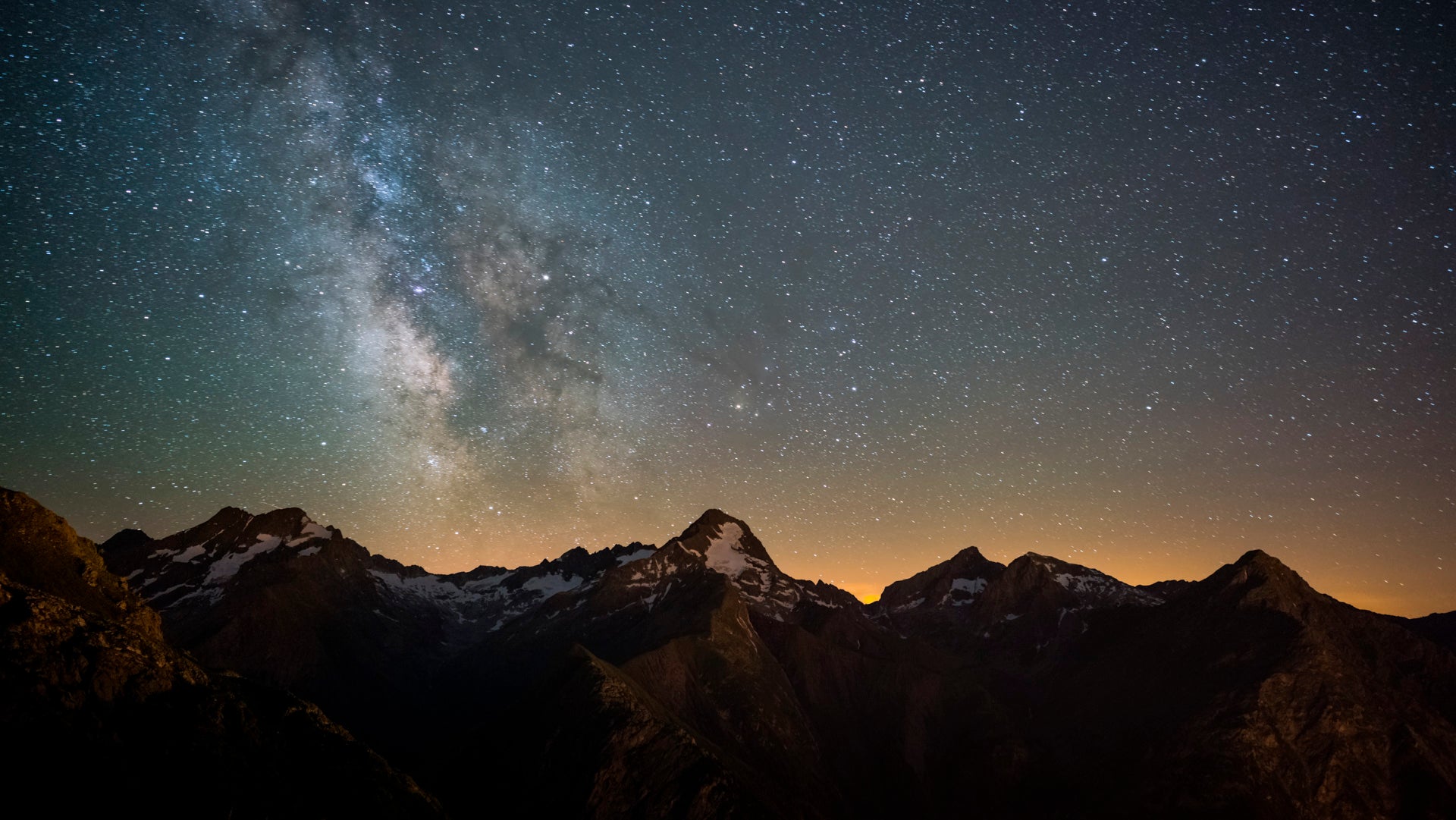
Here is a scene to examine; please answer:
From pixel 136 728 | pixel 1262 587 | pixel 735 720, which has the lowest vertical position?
pixel 735 720

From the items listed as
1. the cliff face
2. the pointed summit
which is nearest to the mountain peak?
the pointed summit

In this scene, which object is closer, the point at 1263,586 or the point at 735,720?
the point at 735,720

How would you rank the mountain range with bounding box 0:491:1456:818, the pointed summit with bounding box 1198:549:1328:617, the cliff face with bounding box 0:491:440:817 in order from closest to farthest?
1. the cliff face with bounding box 0:491:440:817
2. the mountain range with bounding box 0:491:1456:818
3. the pointed summit with bounding box 1198:549:1328:617

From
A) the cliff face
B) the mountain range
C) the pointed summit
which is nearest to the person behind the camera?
the cliff face

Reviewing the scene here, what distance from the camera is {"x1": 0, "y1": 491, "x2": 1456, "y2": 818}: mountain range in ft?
133

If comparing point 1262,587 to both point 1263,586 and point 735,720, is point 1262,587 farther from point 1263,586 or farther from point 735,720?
point 735,720

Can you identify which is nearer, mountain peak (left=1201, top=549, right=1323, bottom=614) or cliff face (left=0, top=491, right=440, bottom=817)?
cliff face (left=0, top=491, right=440, bottom=817)

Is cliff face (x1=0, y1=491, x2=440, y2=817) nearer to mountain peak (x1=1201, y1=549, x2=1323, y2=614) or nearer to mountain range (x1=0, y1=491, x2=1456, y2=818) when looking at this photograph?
mountain range (x1=0, y1=491, x2=1456, y2=818)

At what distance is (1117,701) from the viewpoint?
165250 millimetres

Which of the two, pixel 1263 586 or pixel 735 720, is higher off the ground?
pixel 1263 586

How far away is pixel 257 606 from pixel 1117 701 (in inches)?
9856

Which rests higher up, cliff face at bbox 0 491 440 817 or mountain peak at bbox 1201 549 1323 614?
mountain peak at bbox 1201 549 1323 614

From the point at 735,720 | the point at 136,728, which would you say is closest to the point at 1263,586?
the point at 735,720

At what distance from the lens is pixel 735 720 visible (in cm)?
14588
